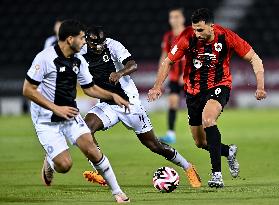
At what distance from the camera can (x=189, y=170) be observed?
10500 mm

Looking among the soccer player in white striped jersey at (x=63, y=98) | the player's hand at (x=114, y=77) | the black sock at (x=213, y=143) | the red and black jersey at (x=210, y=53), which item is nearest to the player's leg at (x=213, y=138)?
the black sock at (x=213, y=143)

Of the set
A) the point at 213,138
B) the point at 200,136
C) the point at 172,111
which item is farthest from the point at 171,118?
the point at 213,138

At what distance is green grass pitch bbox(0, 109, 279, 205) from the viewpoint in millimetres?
9047

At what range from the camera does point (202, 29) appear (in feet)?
33.2

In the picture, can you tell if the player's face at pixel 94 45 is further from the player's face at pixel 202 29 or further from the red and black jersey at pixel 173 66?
the red and black jersey at pixel 173 66

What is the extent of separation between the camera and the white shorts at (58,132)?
895 cm

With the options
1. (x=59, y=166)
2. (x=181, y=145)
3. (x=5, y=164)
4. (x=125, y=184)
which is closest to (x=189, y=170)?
(x=125, y=184)

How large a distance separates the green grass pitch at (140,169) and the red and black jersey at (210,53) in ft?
4.19

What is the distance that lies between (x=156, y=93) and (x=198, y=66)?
2.24ft

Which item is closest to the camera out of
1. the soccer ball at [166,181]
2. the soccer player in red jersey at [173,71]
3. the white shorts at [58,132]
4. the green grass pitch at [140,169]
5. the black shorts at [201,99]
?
the white shorts at [58,132]

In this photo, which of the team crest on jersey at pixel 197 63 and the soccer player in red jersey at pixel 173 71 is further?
the soccer player in red jersey at pixel 173 71

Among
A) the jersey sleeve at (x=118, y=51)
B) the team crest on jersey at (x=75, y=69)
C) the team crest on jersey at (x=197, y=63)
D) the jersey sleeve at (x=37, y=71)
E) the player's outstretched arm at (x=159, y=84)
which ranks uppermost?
the jersey sleeve at (x=37, y=71)

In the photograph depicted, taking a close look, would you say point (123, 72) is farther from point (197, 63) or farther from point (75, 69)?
point (75, 69)

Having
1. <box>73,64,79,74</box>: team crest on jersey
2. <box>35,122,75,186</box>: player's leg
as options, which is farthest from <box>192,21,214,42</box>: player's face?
<box>35,122,75,186</box>: player's leg
